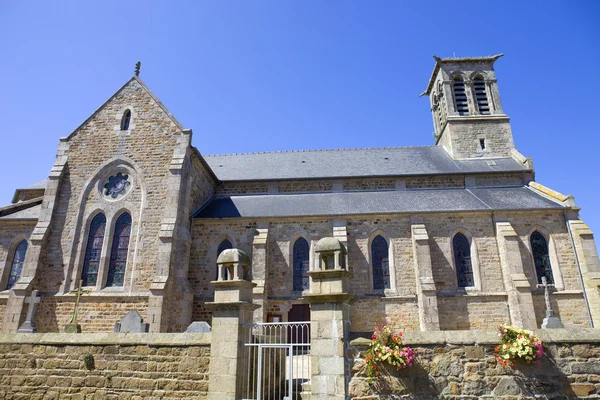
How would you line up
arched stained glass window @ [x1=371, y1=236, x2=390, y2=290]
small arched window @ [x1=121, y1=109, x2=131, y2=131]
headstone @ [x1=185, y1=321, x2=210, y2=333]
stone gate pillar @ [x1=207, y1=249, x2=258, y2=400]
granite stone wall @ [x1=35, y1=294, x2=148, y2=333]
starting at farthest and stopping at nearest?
small arched window @ [x1=121, y1=109, x2=131, y2=131] < arched stained glass window @ [x1=371, y1=236, x2=390, y2=290] < granite stone wall @ [x1=35, y1=294, x2=148, y2=333] < headstone @ [x1=185, y1=321, x2=210, y2=333] < stone gate pillar @ [x1=207, y1=249, x2=258, y2=400]

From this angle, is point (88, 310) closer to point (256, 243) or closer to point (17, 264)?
point (17, 264)

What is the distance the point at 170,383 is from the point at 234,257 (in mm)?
2654

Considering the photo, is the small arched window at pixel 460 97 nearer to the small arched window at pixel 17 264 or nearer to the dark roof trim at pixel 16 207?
the dark roof trim at pixel 16 207

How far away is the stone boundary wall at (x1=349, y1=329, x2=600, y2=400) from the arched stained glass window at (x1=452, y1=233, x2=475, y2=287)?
33.7 ft

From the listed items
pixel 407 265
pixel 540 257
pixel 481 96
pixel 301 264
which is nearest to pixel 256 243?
pixel 301 264

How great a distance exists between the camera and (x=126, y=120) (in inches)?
698

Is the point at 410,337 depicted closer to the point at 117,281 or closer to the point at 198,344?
the point at 198,344

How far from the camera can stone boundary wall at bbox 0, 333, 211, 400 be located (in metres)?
7.12

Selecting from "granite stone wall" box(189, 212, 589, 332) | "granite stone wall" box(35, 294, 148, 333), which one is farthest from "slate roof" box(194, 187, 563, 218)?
"granite stone wall" box(35, 294, 148, 333)

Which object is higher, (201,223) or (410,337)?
(201,223)

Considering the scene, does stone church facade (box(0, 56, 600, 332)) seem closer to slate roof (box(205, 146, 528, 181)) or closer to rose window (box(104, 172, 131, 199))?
rose window (box(104, 172, 131, 199))

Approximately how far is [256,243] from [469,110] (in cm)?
1701

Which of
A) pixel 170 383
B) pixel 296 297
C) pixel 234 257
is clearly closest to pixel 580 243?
pixel 296 297

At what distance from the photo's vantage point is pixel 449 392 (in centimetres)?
598
